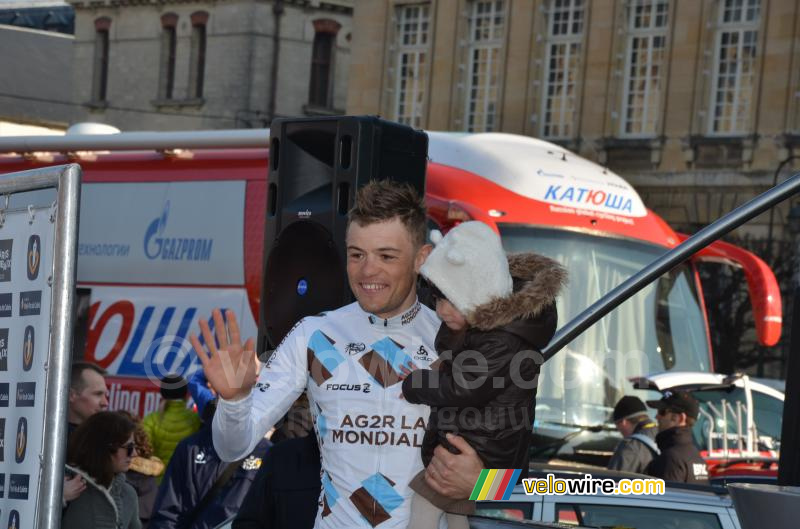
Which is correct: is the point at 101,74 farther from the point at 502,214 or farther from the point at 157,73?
the point at 502,214

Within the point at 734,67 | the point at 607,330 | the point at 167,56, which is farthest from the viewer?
the point at 167,56

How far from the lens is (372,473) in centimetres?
446

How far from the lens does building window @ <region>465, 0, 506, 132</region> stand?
36.5 metres

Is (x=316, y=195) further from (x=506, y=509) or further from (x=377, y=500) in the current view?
(x=377, y=500)

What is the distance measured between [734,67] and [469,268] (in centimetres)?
2946

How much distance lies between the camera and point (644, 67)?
1340 inches

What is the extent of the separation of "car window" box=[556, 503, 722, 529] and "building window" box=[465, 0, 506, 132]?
3011 cm

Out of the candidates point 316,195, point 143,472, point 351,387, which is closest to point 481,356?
point 351,387

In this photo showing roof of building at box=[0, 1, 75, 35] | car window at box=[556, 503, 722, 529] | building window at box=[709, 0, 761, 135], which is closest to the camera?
car window at box=[556, 503, 722, 529]

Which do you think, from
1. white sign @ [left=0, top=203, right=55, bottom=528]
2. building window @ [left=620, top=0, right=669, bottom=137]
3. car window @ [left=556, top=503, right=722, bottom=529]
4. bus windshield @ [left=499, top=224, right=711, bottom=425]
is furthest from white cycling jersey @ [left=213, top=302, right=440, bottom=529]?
building window @ [left=620, top=0, right=669, bottom=137]

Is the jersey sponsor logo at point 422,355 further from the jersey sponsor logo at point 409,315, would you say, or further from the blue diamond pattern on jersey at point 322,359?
the blue diamond pattern on jersey at point 322,359

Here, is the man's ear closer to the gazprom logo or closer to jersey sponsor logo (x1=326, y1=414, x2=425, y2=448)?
jersey sponsor logo (x1=326, y1=414, x2=425, y2=448)

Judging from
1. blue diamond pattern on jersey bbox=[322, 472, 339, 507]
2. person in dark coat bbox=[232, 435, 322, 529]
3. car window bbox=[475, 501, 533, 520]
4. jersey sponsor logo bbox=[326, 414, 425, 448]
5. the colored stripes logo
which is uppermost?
jersey sponsor logo bbox=[326, 414, 425, 448]

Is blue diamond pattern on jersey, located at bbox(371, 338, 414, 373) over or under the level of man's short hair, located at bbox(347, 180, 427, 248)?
under
